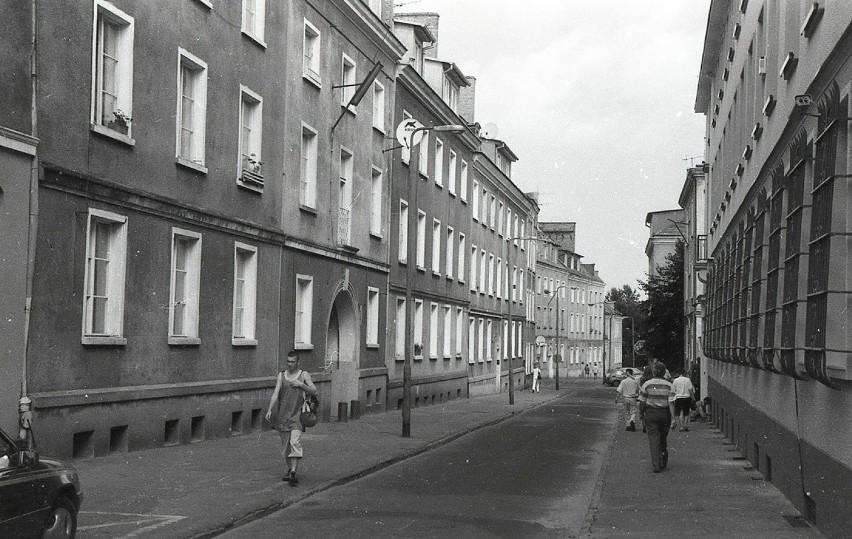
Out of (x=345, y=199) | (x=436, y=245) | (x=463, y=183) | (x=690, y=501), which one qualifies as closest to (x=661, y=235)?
(x=463, y=183)

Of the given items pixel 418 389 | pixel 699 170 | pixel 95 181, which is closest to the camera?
pixel 95 181

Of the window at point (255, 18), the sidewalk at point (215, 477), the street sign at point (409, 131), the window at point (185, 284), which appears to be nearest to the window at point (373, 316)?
the street sign at point (409, 131)

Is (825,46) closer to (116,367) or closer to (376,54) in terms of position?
(116,367)

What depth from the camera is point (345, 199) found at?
2986 cm

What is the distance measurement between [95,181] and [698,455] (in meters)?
12.2

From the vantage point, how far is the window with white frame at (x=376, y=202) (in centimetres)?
3275

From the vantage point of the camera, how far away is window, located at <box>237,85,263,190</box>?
22.9m

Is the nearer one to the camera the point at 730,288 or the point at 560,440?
the point at 730,288

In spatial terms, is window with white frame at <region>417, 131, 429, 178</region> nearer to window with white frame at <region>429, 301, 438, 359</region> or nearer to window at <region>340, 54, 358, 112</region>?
window with white frame at <region>429, 301, 438, 359</region>

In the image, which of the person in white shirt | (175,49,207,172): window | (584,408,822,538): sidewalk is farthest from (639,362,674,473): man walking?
the person in white shirt

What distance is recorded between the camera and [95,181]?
17031 millimetres

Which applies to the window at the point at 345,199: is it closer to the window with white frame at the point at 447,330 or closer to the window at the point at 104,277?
the window at the point at 104,277

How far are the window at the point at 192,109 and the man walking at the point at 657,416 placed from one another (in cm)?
925

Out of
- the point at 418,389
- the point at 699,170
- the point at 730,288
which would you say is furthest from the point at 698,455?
the point at 699,170
